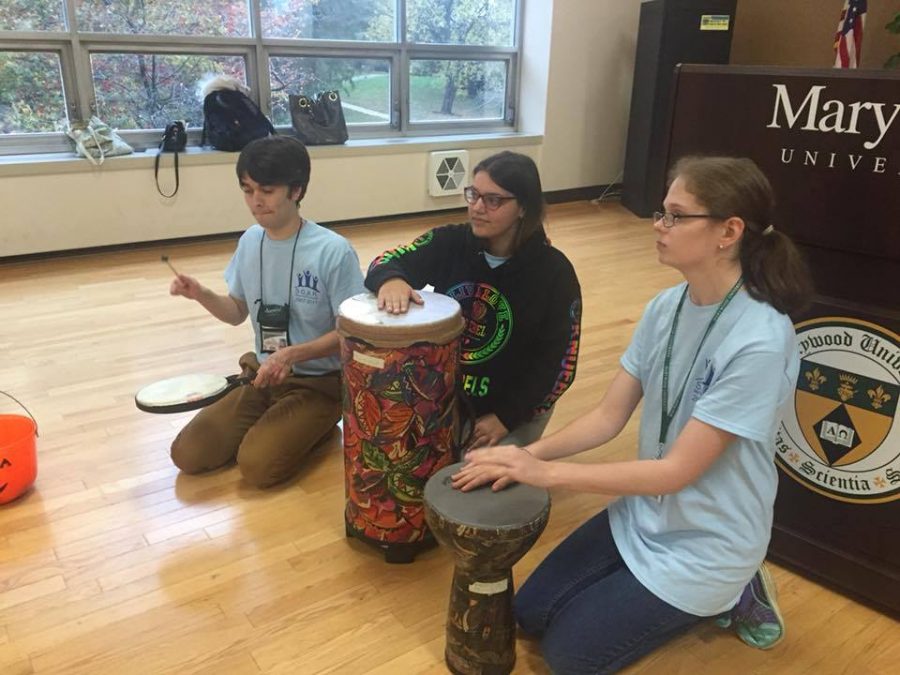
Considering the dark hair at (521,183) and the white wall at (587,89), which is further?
the white wall at (587,89)

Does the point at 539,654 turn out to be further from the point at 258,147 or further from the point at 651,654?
the point at 258,147

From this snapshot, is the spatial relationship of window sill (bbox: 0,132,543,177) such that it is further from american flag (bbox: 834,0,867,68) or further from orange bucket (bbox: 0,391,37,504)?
orange bucket (bbox: 0,391,37,504)

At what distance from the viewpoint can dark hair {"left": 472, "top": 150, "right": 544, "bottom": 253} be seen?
175 cm

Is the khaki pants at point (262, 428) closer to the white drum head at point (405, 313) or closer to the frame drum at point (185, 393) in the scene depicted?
the frame drum at point (185, 393)

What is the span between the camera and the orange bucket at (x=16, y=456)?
1.92 metres

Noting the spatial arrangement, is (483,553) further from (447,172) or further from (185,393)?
(447,172)

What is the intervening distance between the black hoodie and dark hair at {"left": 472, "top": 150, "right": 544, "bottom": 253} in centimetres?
3

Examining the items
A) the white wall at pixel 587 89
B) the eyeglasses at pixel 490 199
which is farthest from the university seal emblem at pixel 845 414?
the white wall at pixel 587 89

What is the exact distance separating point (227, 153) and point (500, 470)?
3733 mm

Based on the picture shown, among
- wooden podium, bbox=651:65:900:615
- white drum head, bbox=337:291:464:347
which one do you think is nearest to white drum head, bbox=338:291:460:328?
white drum head, bbox=337:291:464:347

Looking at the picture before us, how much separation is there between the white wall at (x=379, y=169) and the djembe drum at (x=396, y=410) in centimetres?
310

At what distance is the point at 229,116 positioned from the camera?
14.9 ft

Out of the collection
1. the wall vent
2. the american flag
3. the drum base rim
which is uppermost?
the american flag

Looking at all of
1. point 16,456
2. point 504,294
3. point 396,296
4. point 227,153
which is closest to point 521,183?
point 504,294
